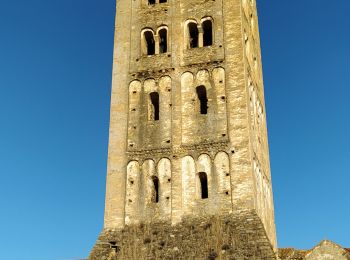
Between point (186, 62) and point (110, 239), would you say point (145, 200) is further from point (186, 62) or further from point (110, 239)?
point (186, 62)

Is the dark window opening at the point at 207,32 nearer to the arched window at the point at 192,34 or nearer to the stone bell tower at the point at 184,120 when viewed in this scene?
the stone bell tower at the point at 184,120

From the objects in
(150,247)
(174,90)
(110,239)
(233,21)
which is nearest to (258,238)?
(150,247)

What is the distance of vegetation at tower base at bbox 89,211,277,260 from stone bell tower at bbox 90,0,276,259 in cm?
14

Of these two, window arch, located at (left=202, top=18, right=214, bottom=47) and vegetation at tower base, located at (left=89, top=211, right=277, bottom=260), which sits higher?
window arch, located at (left=202, top=18, right=214, bottom=47)

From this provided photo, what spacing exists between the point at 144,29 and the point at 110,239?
9013mm

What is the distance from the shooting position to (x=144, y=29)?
75.4 ft

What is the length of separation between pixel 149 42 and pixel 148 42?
44 millimetres

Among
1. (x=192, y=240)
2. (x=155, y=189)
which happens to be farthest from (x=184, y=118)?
(x=192, y=240)

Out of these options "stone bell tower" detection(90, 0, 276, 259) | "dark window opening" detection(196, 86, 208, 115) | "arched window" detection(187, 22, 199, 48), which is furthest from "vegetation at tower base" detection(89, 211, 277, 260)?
"arched window" detection(187, 22, 199, 48)

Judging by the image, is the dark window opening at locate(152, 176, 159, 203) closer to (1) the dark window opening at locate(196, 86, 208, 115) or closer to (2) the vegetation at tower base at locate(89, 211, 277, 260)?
(2) the vegetation at tower base at locate(89, 211, 277, 260)

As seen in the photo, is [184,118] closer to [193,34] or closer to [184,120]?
[184,120]

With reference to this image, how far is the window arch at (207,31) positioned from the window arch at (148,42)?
85.4 inches

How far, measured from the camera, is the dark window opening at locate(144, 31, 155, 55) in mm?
22953

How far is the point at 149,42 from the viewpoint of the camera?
2317 cm
